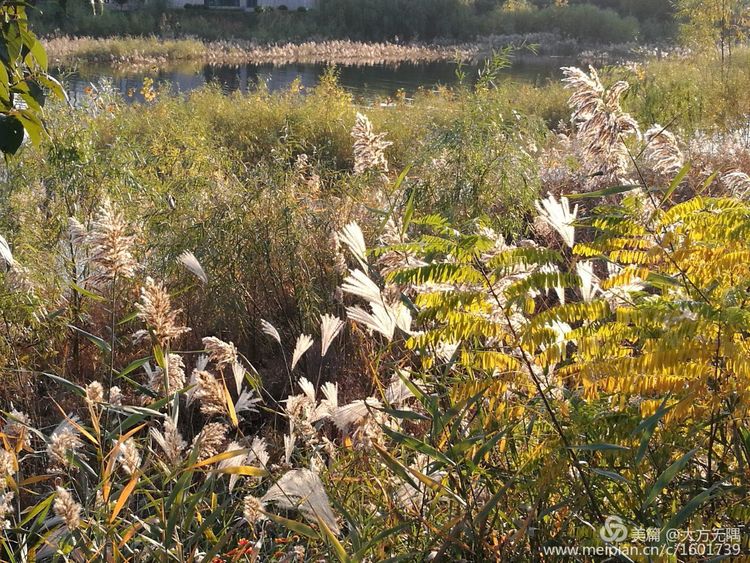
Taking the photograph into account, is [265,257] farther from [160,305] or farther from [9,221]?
[160,305]

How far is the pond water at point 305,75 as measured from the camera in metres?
20.7

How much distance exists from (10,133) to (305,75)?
23.4 metres

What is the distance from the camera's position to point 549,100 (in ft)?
45.3

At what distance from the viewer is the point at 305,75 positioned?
24531 mm

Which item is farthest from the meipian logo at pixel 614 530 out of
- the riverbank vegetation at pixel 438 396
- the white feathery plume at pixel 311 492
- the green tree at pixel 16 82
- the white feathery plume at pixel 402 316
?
the green tree at pixel 16 82

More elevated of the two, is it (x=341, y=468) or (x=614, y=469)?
(x=614, y=469)

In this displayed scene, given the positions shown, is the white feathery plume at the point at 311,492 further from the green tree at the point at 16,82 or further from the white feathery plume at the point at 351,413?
the green tree at the point at 16,82

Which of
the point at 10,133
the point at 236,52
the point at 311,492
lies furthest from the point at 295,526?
the point at 236,52

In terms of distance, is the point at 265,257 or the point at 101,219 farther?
the point at 265,257

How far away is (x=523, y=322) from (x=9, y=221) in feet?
10.7

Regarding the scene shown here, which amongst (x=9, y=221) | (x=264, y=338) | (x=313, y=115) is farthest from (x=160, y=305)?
(x=313, y=115)

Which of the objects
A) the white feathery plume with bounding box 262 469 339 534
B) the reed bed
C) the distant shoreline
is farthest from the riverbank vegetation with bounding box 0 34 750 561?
the distant shoreline

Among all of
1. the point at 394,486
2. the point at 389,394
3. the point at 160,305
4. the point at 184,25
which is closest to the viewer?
the point at 160,305

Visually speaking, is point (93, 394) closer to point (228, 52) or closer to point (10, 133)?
point (10, 133)
